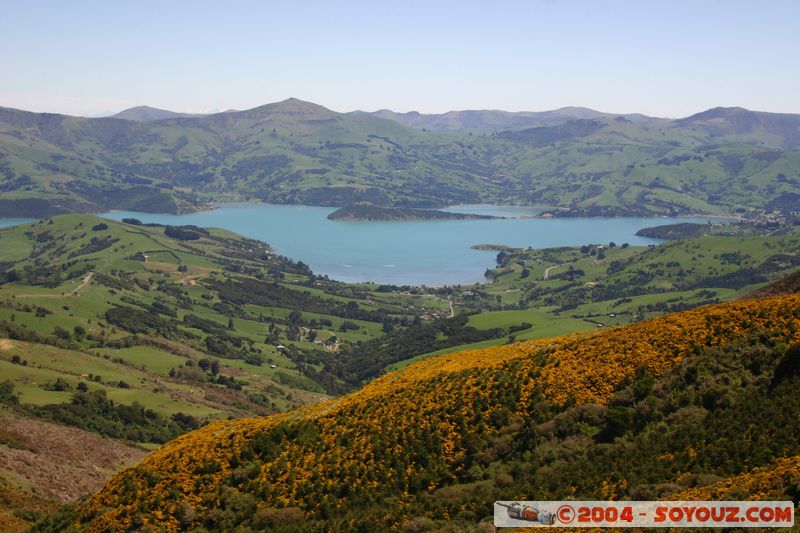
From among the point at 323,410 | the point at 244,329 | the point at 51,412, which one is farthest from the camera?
the point at 244,329

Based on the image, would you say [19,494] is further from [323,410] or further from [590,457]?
[590,457]

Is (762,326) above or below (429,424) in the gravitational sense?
above

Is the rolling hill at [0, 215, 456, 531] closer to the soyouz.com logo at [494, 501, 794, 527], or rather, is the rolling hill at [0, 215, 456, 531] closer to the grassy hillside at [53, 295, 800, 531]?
the grassy hillside at [53, 295, 800, 531]

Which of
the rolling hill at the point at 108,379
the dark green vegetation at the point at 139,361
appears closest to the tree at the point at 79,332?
the rolling hill at the point at 108,379

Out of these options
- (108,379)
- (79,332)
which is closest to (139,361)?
(79,332)

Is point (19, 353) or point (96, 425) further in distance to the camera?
point (19, 353)

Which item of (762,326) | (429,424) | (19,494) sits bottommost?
(19,494)

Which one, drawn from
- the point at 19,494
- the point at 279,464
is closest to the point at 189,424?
the point at 19,494

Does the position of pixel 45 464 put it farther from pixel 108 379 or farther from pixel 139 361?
pixel 139 361

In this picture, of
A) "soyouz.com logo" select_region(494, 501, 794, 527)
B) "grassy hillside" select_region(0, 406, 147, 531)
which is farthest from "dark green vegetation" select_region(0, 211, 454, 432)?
"soyouz.com logo" select_region(494, 501, 794, 527)
